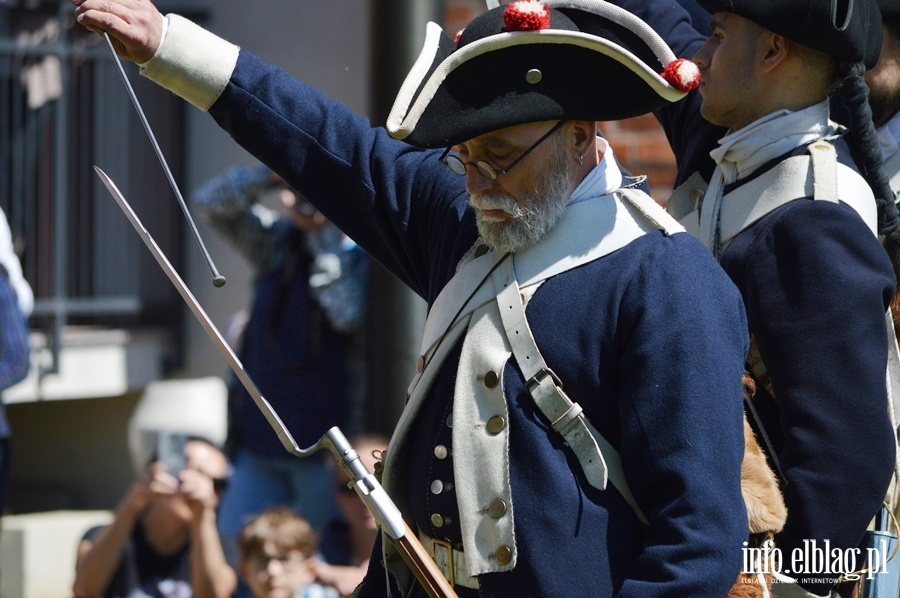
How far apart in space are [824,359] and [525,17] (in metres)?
0.85

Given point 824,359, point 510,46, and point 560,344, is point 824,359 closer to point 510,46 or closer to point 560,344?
point 560,344

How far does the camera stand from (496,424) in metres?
2.36

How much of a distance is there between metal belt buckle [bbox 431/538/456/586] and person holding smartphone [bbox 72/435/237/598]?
8.16 ft

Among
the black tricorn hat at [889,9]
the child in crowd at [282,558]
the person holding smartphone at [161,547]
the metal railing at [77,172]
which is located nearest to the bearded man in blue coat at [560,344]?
the black tricorn hat at [889,9]


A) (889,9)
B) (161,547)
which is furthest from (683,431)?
(161,547)

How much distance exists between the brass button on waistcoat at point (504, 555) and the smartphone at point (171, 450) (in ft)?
9.19

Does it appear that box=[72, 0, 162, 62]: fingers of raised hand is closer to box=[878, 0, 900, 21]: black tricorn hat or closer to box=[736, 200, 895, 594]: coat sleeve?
box=[736, 200, 895, 594]: coat sleeve

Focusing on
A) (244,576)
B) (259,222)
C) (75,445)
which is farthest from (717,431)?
(75,445)

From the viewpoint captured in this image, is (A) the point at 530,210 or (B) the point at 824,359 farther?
(B) the point at 824,359

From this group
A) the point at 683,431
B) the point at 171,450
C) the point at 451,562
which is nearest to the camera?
the point at 683,431

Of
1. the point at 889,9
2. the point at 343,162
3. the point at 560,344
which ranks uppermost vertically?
the point at 889,9

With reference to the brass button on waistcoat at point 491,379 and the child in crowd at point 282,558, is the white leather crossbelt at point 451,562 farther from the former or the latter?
the child in crowd at point 282,558

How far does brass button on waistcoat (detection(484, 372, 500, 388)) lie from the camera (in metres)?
2.37

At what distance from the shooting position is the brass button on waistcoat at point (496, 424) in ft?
7.72
